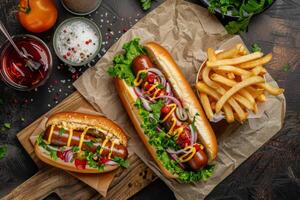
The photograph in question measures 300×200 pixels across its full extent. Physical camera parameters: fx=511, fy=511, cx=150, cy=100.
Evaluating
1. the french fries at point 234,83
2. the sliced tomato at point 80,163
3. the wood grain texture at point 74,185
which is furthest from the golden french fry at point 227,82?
the sliced tomato at point 80,163

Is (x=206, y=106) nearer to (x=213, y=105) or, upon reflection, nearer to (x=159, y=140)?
(x=213, y=105)

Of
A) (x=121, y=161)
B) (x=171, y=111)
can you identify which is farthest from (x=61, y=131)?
(x=171, y=111)

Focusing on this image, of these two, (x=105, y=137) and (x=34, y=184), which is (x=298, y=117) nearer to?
(x=105, y=137)

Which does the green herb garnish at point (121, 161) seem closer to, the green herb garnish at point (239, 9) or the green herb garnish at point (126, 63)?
the green herb garnish at point (126, 63)

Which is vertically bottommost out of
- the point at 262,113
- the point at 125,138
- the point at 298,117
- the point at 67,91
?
the point at 298,117

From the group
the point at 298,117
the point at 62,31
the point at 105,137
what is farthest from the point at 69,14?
the point at 298,117
